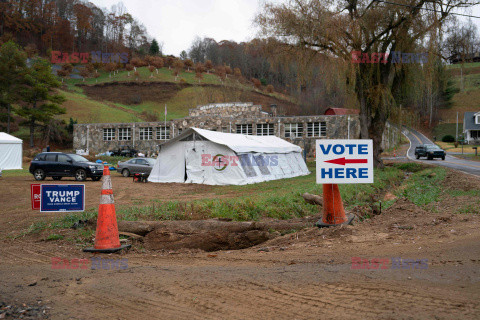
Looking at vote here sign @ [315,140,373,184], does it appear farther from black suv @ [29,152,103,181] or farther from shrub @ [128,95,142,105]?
shrub @ [128,95,142,105]

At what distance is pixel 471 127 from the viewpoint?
6950cm

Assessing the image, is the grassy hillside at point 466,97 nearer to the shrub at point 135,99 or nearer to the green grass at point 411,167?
the green grass at point 411,167

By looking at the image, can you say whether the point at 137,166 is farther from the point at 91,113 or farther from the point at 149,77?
the point at 149,77

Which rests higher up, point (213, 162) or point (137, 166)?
point (213, 162)

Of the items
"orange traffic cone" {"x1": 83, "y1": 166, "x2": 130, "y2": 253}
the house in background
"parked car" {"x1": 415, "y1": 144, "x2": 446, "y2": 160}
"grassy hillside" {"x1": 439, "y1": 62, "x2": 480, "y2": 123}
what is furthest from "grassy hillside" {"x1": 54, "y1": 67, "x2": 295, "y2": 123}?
"orange traffic cone" {"x1": 83, "y1": 166, "x2": 130, "y2": 253}

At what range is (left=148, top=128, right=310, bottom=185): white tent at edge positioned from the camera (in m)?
20.4

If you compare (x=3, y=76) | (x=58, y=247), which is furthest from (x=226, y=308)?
(x=3, y=76)

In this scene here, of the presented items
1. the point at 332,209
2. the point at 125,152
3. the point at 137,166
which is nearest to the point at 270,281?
the point at 332,209

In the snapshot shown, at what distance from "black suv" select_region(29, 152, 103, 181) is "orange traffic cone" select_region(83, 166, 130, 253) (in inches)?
674

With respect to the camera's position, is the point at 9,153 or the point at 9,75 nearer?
the point at 9,153

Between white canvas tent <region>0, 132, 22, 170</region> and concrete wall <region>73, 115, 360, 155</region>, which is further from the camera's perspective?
concrete wall <region>73, 115, 360, 155</region>

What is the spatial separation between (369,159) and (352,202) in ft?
15.7

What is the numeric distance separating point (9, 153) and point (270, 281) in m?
33.8

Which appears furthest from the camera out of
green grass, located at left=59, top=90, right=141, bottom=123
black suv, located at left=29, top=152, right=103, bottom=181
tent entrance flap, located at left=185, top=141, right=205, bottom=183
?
green grass, located at left=59, top=90, right=141, bottom=123
